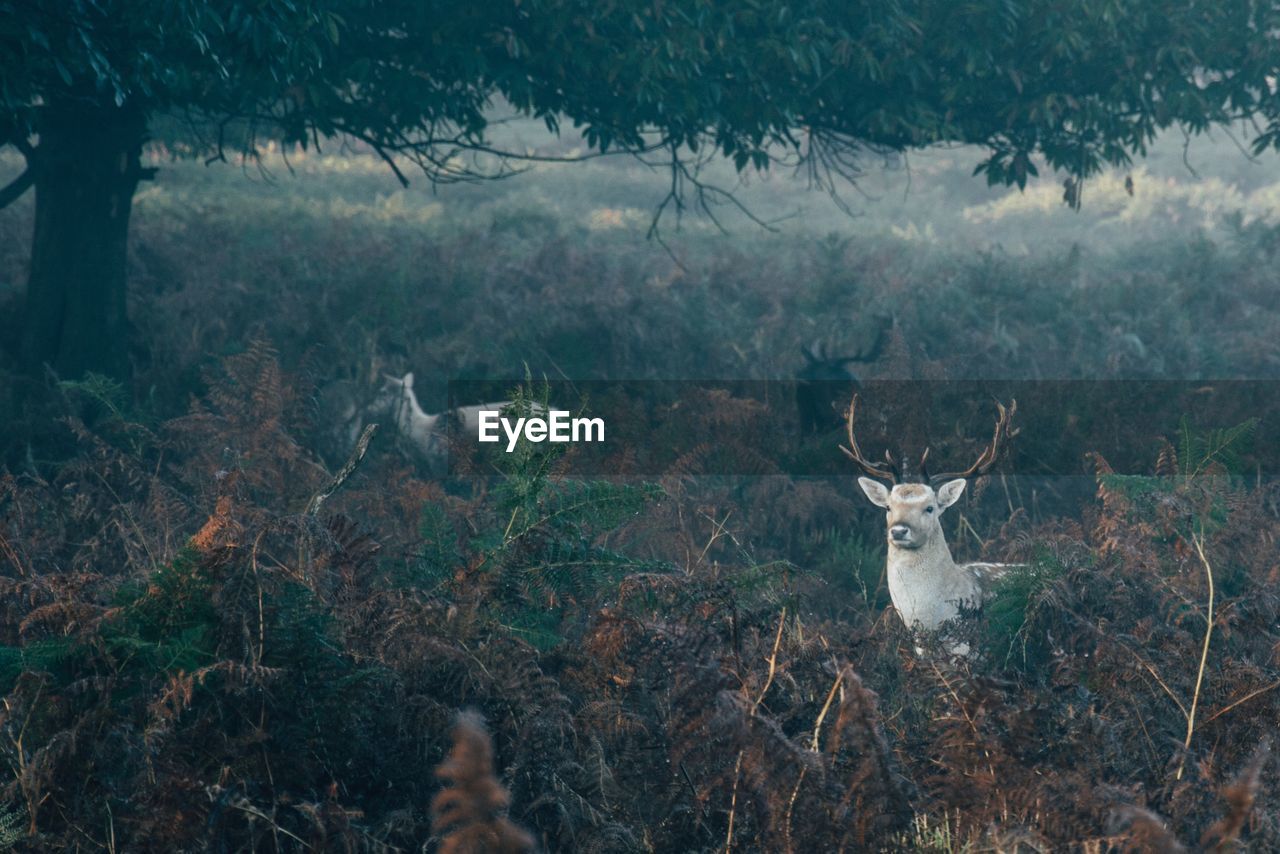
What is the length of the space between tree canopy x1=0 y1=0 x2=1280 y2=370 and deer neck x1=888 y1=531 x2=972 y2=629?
13.6ft

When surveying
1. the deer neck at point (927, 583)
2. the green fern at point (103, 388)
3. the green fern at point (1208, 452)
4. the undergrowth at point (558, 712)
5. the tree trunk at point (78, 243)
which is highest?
the tree trunk at point (78, 243)

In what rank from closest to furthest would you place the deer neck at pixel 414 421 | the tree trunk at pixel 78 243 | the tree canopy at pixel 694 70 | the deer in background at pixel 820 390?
1. the tree canopy at pixel 694 70
2. the deer in background at pixel 820 390
3. the deer neck at pixel 414 421
4. the tree trunk at pixel 78 243

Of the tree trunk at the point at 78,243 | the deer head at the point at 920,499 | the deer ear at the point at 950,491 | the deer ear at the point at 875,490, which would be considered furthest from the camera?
the tree trunk at the point at 78,243

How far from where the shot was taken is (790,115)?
10328 mm

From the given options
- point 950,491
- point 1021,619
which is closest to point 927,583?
point 950,491

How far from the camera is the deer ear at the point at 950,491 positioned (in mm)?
6973

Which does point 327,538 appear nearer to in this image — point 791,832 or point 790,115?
point 791,832

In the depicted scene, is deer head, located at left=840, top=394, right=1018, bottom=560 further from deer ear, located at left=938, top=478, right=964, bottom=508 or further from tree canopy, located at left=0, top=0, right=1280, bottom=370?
Answer: tree canopy, located at left=0, top=0, right=1280, bottom=370

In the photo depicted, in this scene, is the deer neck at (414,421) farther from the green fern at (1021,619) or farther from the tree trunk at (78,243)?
the green fern at (1021,619)

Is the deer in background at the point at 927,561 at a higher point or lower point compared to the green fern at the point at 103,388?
lower

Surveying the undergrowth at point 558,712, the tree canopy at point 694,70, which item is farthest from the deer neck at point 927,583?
the tree canopy at point 694,70

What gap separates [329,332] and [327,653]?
828 cm

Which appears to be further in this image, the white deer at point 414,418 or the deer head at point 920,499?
the white deer at point 414,418

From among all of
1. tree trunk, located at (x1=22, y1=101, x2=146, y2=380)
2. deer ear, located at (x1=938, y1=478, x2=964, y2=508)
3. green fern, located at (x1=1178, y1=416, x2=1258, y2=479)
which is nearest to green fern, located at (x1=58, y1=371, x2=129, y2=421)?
tree trunk, located at (x1=22, y1=101, x2=146, y2=380)
